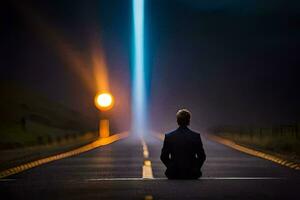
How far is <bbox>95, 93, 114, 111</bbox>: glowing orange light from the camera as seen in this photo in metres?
113

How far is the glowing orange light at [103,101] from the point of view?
112625 mm

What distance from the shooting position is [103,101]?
112 meters

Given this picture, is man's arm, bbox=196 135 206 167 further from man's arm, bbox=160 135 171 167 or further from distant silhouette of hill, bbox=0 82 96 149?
distant silhouette of hill, bbox=0 82 96 149

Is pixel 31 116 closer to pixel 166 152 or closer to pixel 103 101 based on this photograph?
pixel 103 101

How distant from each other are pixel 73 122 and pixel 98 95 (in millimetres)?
8332

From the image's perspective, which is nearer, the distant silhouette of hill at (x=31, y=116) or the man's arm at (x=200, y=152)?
the man's arm at (x=200, y=152)

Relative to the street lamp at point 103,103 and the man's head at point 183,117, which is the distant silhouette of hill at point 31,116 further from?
the man's head at point 183,117

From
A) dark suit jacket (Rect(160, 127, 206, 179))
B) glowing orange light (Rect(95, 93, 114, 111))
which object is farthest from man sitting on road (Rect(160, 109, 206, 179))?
glowing orange light (Rect(95, 93, 114, 111))

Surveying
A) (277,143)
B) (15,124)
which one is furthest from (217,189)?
(15,124)

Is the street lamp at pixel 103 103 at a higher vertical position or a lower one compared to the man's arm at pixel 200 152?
higher

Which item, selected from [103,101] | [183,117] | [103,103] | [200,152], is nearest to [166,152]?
[200,152]

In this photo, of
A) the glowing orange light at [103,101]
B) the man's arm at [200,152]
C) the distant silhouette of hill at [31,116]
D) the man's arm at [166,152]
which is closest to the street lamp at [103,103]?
the glowing orange light at [103,101]

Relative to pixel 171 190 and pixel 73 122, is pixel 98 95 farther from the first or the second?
pixel 171 190

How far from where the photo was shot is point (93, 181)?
16.1 meters
